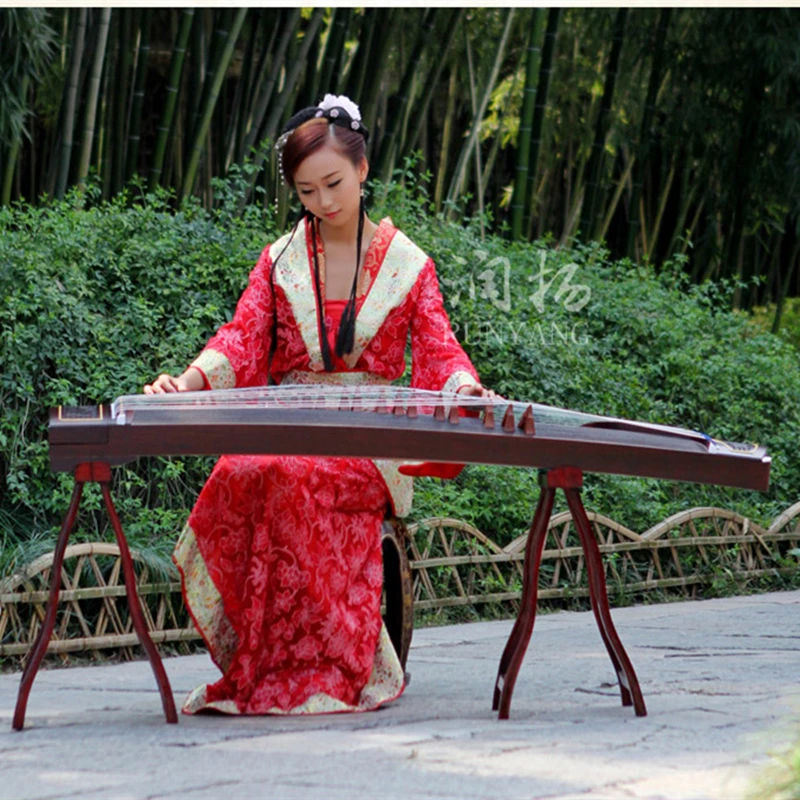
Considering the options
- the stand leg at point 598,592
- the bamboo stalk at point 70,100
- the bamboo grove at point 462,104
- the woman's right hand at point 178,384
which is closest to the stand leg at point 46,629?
the woman's right hand at point 178,384

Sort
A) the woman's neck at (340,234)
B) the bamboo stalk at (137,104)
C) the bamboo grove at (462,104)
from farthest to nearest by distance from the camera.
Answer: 1. the bamboo stalk at (137,104)
2. the bamboo grove at (462,104)
3. the woman's neck at (340,234)

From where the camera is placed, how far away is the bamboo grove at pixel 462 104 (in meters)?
7.11

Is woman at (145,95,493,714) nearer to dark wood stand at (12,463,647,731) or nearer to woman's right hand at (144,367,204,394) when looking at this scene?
woman's right hand at (144,367,204,394)

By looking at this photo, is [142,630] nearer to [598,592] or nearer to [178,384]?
[178,384]

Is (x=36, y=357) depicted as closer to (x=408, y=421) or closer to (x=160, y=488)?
(x=160, y=488)

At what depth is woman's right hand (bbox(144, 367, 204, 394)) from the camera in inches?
112

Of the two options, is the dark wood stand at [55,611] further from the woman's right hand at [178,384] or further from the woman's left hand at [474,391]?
the woman's left hand at [474,391]

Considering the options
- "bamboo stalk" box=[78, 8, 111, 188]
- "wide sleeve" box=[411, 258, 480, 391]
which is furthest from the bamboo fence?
"bamboo stalk" box=[78, 8, 111, 188]

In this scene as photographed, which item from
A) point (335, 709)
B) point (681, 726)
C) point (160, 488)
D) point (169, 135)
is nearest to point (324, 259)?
point (335, 709)

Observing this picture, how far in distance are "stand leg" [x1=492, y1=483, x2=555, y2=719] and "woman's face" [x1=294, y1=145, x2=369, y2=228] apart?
32.2 inches

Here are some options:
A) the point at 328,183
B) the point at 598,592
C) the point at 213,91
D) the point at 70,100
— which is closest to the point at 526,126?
the point at 213,91

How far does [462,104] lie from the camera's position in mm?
12266

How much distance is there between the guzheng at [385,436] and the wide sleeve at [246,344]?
0.33 m

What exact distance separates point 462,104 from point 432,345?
9.39 metres
